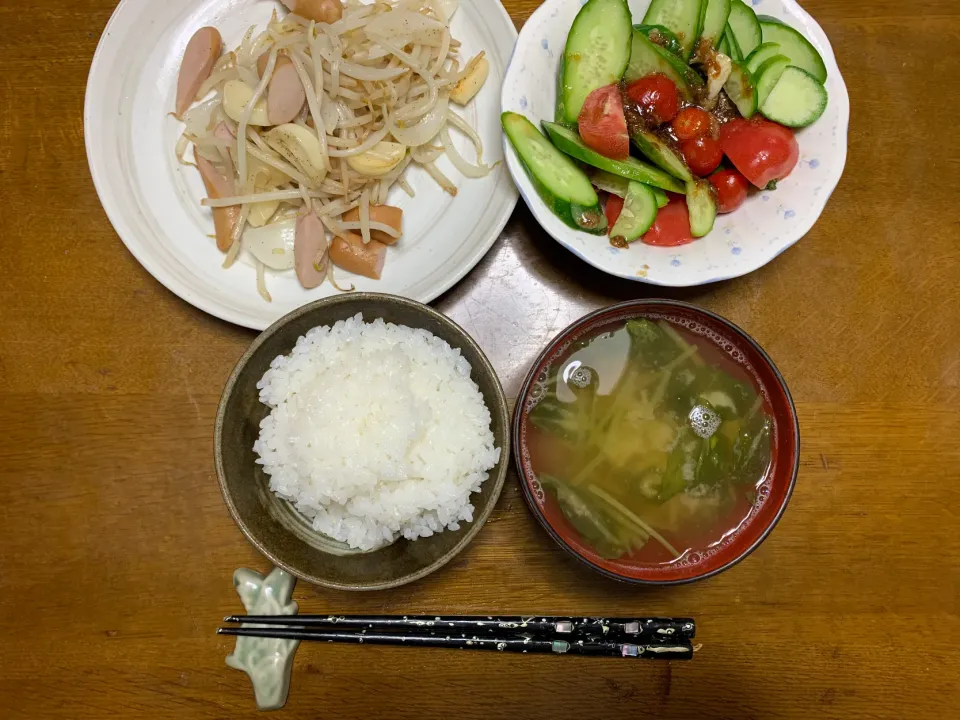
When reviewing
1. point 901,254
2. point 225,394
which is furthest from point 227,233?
point 901,254

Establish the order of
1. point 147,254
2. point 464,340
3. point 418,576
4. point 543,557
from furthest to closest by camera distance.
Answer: point 543,557 < point 147,254 < point 464,340 < point 418,576

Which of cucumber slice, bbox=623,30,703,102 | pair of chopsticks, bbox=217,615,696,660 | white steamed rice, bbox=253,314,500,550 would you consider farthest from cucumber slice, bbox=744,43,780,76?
pair of chopsticks, bbox=217,615,696,660

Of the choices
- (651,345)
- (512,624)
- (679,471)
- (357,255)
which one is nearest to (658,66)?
(651,345)

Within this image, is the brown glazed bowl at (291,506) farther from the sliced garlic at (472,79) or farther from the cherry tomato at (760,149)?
the cherry tomato at (760,149)

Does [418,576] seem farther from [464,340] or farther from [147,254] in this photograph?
[147,254]

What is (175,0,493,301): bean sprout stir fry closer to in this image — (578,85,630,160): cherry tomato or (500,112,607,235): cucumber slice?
(500,112,607,235): cucumber slice

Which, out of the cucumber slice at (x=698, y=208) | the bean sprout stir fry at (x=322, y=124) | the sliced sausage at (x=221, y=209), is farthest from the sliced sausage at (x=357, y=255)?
the cucumber slice at (x=698, y=208)
